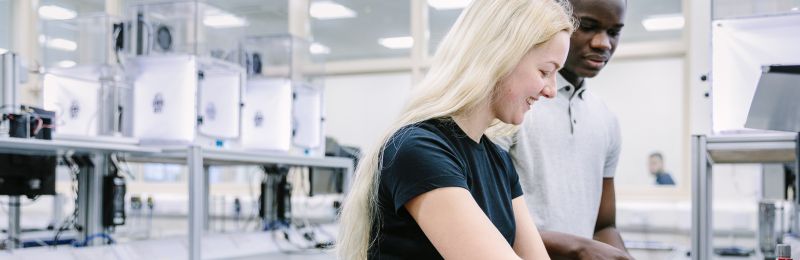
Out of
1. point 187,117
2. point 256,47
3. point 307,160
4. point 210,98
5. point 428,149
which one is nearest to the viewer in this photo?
point 428,149

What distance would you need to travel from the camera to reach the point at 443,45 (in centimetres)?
89

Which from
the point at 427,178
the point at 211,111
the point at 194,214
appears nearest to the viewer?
the point at 427,178

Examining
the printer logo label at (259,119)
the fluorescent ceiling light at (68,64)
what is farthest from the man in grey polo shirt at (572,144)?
the fluorescent ceiling light at (68,64)

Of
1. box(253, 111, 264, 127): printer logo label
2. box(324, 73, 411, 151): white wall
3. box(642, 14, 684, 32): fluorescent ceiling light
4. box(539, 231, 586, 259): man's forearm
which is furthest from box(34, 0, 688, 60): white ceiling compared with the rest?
box(539, 231, 586, 259): man's forearm

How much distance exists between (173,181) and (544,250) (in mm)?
5075

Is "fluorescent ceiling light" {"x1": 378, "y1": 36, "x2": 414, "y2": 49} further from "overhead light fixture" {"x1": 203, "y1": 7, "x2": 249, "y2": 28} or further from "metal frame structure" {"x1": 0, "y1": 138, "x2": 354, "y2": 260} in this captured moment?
"metal frame structure" {"x1": 0, "y1": 138, "x2": 354, "y2": 260}

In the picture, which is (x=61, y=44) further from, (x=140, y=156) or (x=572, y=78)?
(x=572, y=78)

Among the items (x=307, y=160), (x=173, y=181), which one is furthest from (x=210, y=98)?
(x=173, y=181)

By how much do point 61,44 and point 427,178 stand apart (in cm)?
343

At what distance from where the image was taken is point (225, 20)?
197 inches

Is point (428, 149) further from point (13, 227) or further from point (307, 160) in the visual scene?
point (13, 227)

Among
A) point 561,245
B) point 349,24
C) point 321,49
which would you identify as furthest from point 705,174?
point 349,24

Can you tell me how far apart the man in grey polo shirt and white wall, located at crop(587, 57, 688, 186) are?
4909 mm

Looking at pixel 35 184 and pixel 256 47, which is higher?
pixel 256 47
